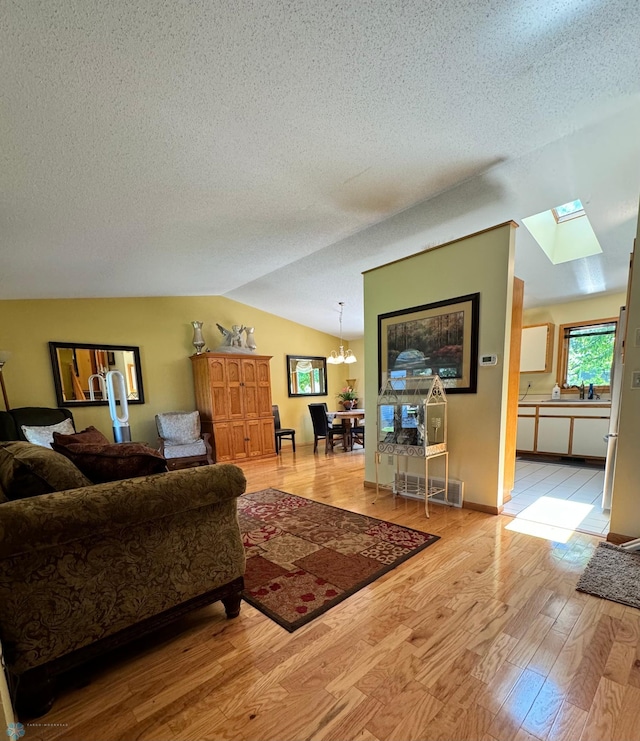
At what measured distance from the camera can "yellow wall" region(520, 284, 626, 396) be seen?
455 centimetres

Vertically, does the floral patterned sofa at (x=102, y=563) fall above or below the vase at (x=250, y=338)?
below

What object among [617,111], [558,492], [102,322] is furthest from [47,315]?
[558,492]

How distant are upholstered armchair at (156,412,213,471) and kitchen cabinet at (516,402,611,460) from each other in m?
4.72

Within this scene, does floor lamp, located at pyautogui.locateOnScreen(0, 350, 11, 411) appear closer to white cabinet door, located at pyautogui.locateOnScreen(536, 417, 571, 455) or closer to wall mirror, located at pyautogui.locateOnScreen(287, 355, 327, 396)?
wall mirror, located at pyautogui.locateOnScreen(287, 355, 327, 396)

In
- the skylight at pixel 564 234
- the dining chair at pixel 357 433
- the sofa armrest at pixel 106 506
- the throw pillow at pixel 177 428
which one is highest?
the skylight at pixel 564 234

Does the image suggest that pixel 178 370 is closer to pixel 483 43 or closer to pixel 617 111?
pixel 483 43

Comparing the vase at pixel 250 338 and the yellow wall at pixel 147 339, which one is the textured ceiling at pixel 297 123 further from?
the vase at pixel 250 338

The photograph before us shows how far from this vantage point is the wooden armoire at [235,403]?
4.90 m

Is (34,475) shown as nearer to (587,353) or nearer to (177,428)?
(177,428)

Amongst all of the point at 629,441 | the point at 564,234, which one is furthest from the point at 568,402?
the point at 629,441

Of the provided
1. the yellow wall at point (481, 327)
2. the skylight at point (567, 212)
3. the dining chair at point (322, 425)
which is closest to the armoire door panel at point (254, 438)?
the dining chair at point (322, 425)

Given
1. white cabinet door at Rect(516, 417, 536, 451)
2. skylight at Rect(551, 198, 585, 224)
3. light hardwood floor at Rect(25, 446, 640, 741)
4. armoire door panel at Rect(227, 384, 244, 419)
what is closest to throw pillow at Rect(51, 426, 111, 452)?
light hardwood floor at Rect(25, 446, 640, 741)

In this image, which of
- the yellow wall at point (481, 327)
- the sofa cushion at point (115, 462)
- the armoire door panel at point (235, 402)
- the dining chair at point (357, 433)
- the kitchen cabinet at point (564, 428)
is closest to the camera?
the sofa cushion at point (115, 462)

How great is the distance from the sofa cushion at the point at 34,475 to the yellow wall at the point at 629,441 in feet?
10.7
